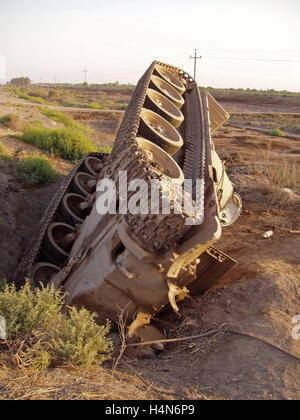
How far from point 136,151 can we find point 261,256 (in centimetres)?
340

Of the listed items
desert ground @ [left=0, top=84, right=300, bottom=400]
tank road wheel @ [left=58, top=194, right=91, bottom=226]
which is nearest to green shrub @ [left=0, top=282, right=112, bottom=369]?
desert ground @ [left=0, top=84, right=300, bottom=400]

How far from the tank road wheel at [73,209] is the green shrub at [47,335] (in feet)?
10.7

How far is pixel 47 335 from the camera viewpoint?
13.5 ft

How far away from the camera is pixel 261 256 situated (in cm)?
711

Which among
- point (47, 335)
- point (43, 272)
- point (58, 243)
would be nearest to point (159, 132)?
point (58, 243)

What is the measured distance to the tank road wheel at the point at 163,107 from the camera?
301 inches

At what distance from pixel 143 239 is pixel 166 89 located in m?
5.69

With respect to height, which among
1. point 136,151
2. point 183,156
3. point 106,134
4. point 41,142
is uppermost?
point 136,151

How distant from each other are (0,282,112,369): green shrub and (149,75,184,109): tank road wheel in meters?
5.63

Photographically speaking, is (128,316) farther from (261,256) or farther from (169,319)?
(261,256)

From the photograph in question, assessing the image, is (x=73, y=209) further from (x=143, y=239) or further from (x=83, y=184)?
(x=143, y=239)

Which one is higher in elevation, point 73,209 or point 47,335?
point 47,335

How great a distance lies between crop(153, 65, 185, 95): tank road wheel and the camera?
9.76m
